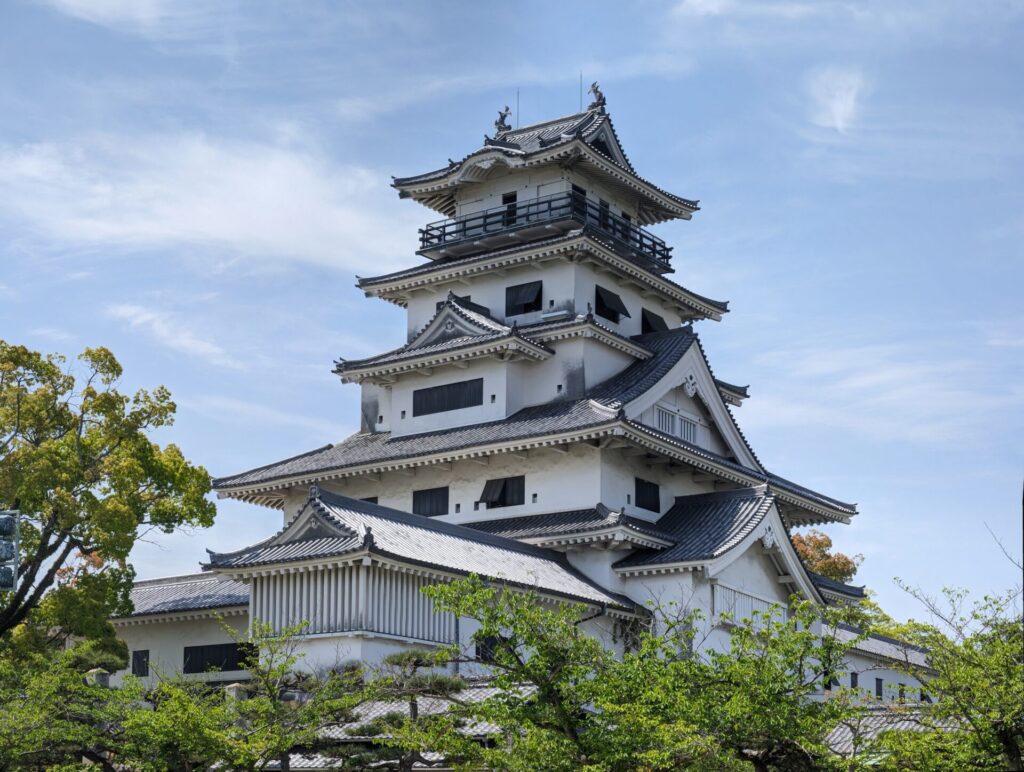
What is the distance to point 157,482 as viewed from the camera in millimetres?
37812

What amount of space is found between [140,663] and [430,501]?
10386mm

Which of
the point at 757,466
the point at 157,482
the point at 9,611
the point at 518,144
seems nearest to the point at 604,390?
the point at 757,466

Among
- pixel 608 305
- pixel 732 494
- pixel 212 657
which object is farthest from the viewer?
pixel 608 305

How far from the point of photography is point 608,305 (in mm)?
47469

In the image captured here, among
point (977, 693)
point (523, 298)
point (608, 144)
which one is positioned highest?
point (608, 144)

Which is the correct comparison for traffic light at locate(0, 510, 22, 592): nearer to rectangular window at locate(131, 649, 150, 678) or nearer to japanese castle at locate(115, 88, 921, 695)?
japanese castle at locate(115, 88, 921, 695)

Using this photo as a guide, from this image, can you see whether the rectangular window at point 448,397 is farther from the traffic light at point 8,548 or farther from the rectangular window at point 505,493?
the traffic light at point 8,548

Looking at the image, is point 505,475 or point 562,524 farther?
point 505,475

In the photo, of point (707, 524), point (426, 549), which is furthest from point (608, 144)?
point (426, 549)

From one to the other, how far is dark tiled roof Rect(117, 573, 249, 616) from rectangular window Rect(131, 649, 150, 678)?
1.35m

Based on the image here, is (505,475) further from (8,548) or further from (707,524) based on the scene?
(8,548)

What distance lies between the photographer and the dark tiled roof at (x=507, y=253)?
45.4m

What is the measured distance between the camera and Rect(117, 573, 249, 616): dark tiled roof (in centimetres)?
4031

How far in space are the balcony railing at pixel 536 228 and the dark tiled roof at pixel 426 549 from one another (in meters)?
12.6
